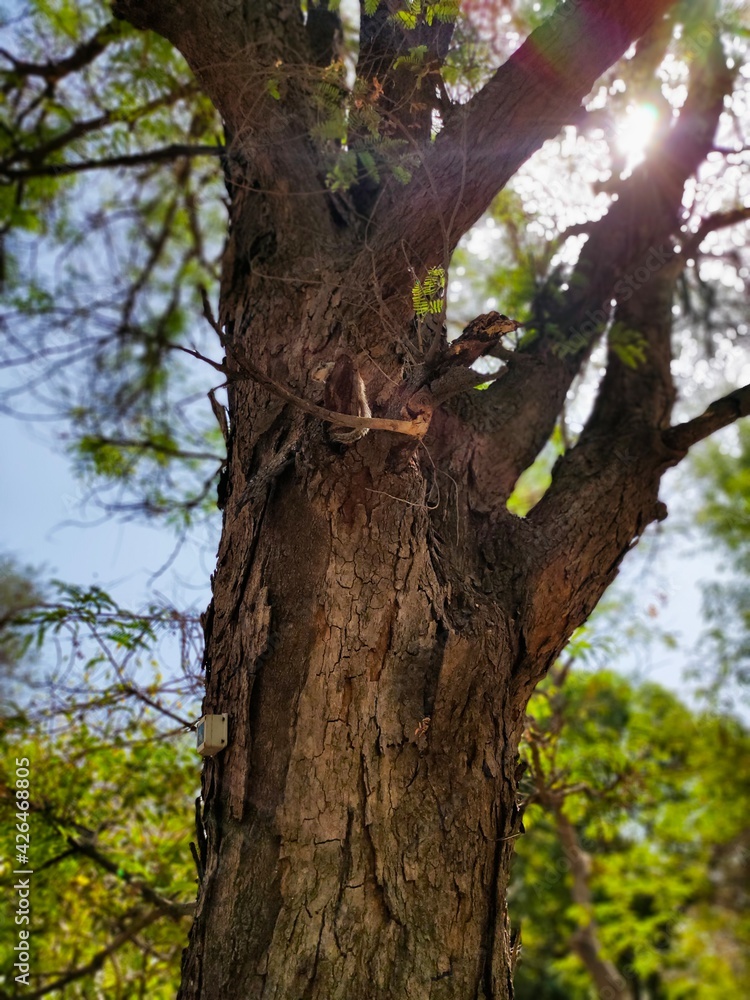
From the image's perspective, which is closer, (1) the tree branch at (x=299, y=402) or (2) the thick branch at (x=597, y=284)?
(1) the tree branch at (x=299, y=402)

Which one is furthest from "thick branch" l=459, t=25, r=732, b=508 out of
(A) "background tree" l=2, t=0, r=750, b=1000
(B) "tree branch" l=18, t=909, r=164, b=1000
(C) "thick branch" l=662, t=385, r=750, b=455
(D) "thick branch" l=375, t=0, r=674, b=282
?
(B) "tree branch" l=18, t=909, r=164, b=1000

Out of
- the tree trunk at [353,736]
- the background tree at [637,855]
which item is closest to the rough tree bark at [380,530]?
the tree trunk at [353,736]

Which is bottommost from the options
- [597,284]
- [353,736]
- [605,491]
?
[353,736]

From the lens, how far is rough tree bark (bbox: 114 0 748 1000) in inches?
79.1

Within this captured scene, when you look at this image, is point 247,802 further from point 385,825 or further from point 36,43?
point 36,43

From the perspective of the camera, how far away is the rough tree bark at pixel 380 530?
6.59 feet

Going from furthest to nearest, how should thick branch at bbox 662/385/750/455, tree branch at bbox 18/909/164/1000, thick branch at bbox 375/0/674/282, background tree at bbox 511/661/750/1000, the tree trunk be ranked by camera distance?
background tree at bbox 511/661/750/1000 < tree branch at bbox 18/909/164/1000 < thick branch at bbox 662/385/750/455 < thick branch at bbox 375/0/674/282 < the tree trunk

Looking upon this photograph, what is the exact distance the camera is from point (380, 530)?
2408 millimetres

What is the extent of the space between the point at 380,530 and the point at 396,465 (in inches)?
8.2

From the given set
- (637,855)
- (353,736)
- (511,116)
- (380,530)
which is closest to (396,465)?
(380,530)

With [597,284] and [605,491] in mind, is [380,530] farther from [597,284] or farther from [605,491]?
[597,284]

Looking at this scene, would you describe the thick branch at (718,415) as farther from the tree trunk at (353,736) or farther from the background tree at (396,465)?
the tree trunk at (353,736)

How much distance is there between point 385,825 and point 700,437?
201cm

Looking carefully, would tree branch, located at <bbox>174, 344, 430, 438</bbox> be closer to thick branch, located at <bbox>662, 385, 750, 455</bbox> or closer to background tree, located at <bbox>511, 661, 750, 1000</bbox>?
thick branch, located at <bbox>662, 385, 750, 455</bbox>
